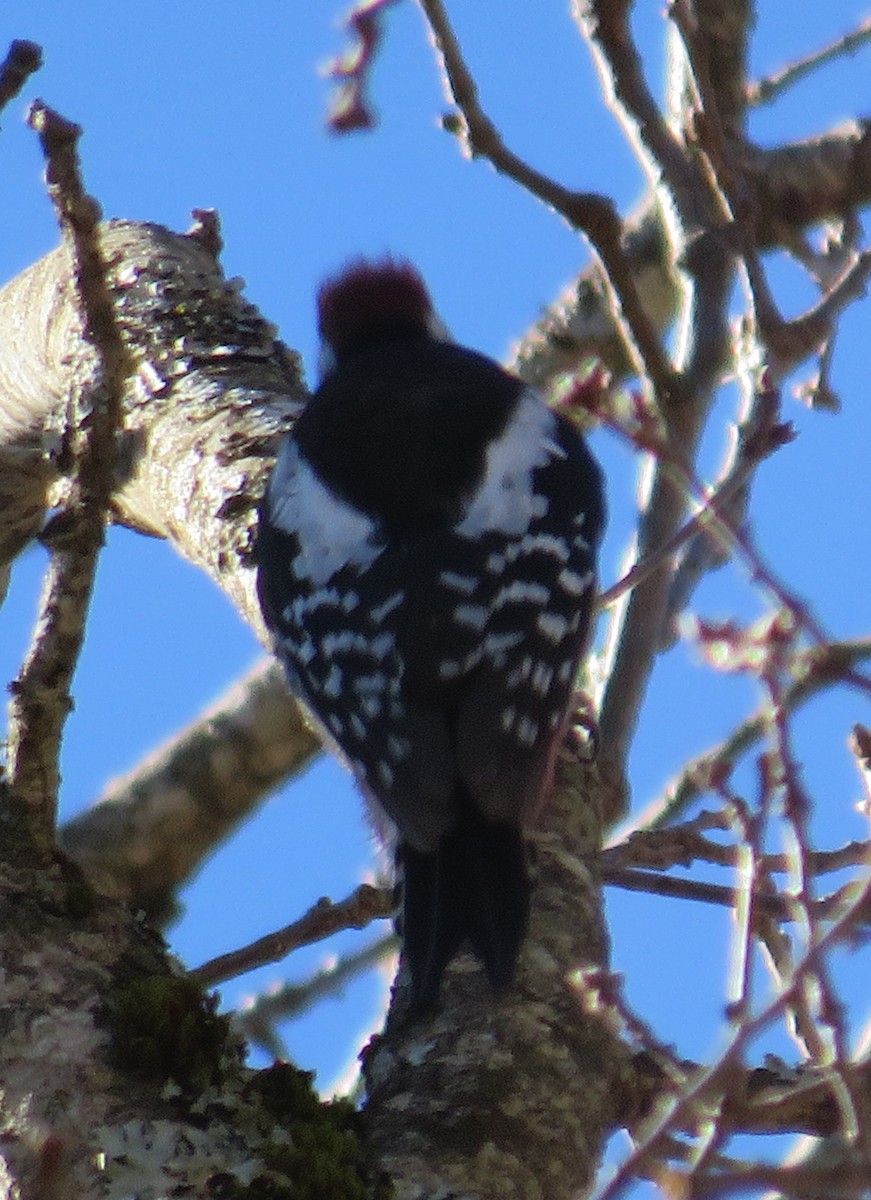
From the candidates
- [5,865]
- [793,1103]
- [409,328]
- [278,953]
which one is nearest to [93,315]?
[5,865]

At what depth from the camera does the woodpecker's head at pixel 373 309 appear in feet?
13.9

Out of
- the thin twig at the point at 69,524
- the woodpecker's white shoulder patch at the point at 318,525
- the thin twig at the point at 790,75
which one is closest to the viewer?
the thin twig at the point at 69,524

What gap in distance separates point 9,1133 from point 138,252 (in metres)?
2.55

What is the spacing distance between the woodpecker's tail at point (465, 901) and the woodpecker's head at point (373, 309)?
75.0 inches

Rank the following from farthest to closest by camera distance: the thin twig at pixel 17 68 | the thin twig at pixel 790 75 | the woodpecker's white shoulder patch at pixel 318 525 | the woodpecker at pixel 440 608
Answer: the thin twig at pixel 790 75
the woodpecker's white shoulder patch at pixel 318 525
the woodpecker at pixel 440 608
the thin twig at pixel 17 68

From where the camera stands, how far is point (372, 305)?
14.0ft

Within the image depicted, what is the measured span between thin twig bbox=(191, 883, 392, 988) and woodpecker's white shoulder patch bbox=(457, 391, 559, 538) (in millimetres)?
576

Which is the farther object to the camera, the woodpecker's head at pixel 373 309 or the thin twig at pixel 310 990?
the woodpecker's head at pixel 373 309

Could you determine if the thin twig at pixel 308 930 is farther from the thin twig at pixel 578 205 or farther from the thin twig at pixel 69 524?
the thin twig at pixel 578 205

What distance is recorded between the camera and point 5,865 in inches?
87.3

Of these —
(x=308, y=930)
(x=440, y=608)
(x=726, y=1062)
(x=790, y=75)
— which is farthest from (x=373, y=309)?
(x=726, y=1062)

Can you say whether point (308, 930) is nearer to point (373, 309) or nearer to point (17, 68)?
point (17, 68)

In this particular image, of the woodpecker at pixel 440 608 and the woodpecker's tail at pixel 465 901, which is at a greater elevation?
the woodpecker at pixel 440 608

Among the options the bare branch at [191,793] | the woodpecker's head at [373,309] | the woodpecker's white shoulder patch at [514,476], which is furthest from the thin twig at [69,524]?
the woodpecker's head at [373,309]
